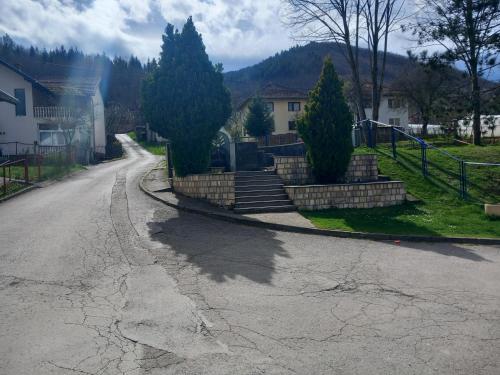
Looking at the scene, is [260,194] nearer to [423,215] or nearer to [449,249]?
[423,215]

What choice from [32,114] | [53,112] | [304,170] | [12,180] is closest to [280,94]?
[53,112]

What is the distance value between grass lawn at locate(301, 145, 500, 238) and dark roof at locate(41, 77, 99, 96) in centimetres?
3062

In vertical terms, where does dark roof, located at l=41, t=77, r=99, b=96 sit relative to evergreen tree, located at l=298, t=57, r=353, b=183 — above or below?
above

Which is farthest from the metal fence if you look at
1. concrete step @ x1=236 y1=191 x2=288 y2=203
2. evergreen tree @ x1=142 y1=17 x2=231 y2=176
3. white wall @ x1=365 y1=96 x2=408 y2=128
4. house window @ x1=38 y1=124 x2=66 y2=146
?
white wall @ x1=365 y1=96 x2=408 y2=128

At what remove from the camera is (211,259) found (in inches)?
368

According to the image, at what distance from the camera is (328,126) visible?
51.1 feet

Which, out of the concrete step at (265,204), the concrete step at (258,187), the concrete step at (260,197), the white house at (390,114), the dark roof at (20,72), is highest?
the dark roof at (20,72)

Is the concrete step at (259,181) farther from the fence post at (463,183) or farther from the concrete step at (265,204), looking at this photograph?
the fence post at (463,183)

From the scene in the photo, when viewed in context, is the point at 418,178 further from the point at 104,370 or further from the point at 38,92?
the point at 38,92

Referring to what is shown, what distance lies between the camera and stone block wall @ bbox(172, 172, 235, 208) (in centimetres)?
1489

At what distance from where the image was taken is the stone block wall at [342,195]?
14.6m

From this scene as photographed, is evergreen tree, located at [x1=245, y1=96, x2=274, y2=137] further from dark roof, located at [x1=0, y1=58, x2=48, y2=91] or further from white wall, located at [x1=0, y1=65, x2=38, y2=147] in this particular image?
dark roof, located at [x1=0, y1=58, x2=48, y2=91]

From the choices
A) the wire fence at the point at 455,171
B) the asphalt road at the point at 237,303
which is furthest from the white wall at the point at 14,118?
the asphalt road at the point at 237,303

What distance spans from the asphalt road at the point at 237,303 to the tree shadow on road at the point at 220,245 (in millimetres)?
52
